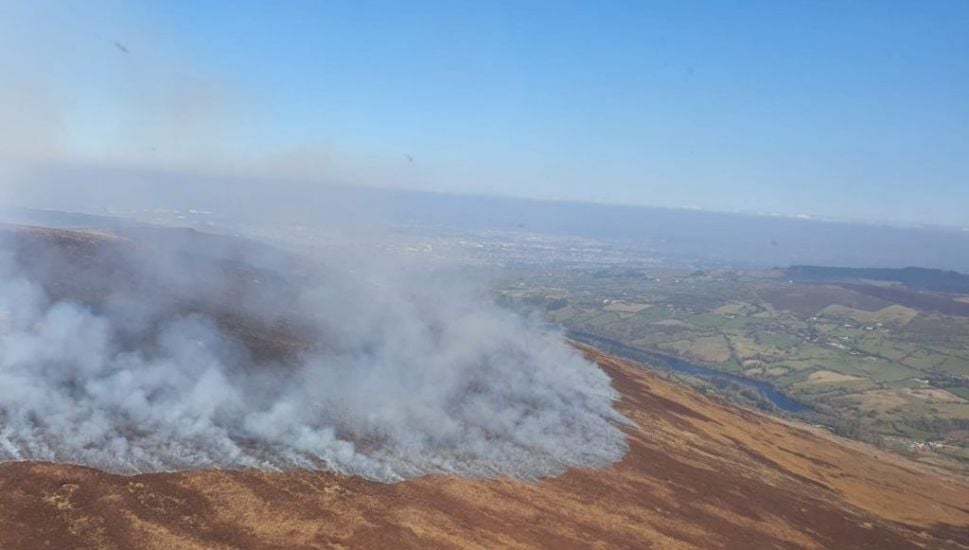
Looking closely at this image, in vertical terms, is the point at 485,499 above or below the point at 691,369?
above

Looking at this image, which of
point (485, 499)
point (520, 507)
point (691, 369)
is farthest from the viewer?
point (691, 369)

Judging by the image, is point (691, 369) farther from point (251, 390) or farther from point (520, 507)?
point (251, 390)

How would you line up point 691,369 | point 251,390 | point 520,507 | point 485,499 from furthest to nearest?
1. point 691,369
2. point 251,390
3. point 520,507
4. point 485,499

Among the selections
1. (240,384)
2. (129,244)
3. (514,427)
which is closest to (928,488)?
(514,427)

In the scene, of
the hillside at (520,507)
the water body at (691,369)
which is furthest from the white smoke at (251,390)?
the water body at (691,369)

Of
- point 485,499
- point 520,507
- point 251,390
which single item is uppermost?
point 251,390

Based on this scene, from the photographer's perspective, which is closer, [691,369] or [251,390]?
[251,390]

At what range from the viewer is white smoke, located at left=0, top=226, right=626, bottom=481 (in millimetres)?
31828

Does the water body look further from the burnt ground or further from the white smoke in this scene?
the white smoke

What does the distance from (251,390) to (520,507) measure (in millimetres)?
18002

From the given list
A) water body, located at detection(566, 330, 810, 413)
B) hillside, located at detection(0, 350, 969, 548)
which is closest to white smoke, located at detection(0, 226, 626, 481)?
hillside, located at detection(0, 350, 969, 548)

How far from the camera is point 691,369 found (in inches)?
6885

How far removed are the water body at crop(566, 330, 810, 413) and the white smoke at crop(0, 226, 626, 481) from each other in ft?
332

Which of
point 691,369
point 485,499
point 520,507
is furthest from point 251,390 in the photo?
point 691,369
